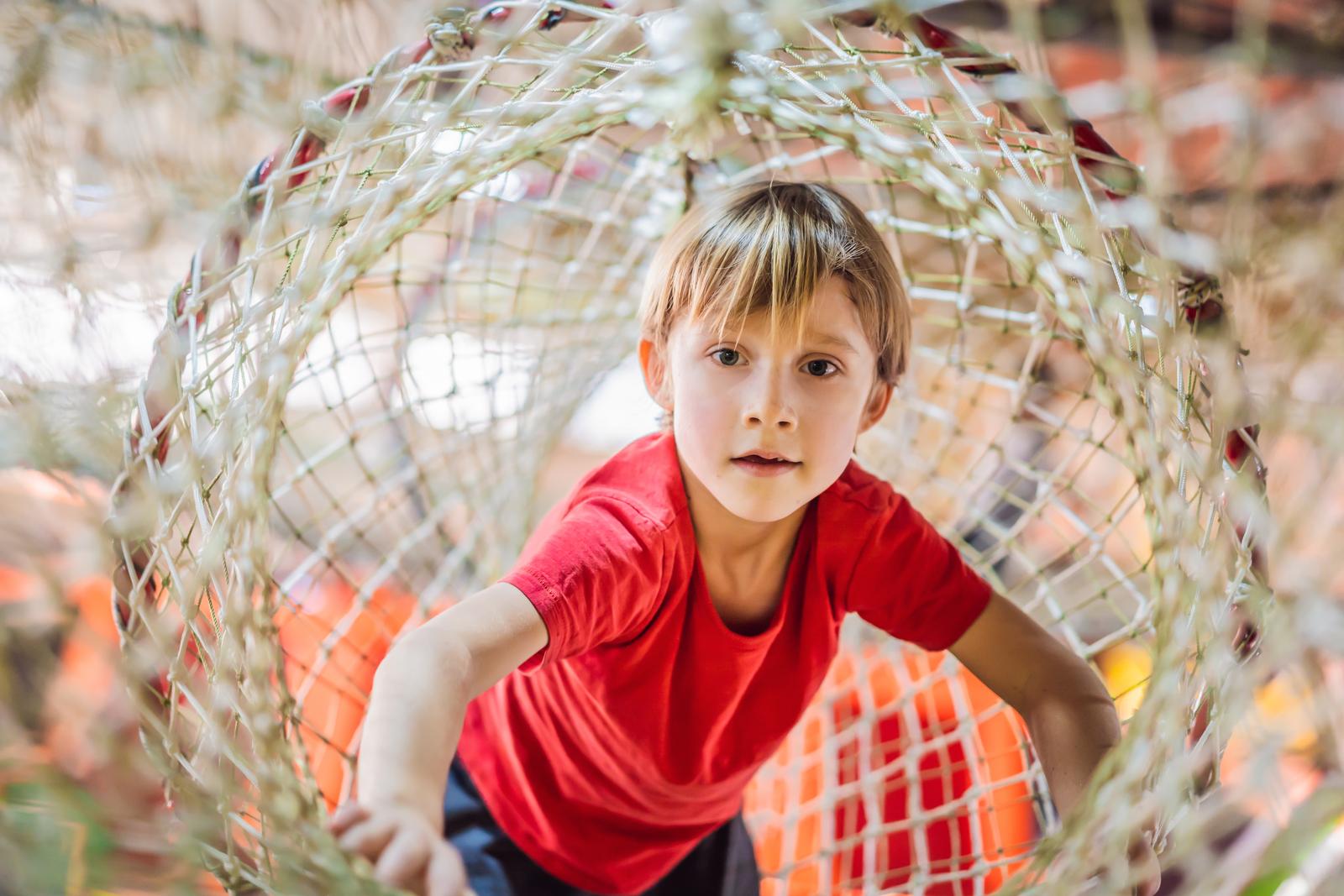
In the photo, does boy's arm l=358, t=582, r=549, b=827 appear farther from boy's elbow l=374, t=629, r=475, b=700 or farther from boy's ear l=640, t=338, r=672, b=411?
boy's ear l=640, t=338, r=672, b=411

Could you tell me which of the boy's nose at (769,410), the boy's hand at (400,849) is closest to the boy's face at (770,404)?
the boy's nose at (769,410)

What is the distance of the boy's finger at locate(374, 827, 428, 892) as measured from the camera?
0.33 meters

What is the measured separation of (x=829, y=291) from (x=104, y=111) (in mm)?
473

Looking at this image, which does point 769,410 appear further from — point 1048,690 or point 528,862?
point 528,862

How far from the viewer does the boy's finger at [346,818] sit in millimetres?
333

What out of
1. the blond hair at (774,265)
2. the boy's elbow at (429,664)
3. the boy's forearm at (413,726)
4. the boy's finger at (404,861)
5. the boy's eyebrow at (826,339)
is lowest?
the boy's finger at (404,861)

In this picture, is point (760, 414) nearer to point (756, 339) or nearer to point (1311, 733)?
point (756, 339)

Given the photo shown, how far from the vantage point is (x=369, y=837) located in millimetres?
334

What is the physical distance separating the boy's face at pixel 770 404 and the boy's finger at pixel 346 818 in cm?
26

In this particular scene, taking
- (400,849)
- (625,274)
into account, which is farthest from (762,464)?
(625,274)

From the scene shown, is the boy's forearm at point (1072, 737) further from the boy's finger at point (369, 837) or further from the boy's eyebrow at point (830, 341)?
the boy's finger at point (369, 837)

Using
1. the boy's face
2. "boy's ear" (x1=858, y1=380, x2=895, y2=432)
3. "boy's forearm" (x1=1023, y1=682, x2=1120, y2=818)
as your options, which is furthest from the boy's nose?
"boy's forearm" (x1=1023, y1=682, x2=1120, y2=818)

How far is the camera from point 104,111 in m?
0.64

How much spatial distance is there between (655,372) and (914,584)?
0.21m
